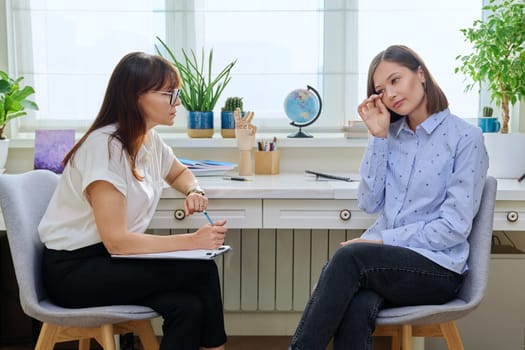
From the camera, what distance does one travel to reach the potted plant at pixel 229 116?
2469 mm

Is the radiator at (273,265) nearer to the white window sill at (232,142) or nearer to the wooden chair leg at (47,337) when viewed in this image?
the white window sill at (232,142)

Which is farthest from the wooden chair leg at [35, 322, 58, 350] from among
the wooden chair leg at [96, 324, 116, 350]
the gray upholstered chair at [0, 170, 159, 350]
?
the wooden chair leg at [96, 324, 116, 350]

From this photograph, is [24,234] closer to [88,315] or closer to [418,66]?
[88,315]

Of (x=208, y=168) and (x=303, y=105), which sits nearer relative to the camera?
(x=208, y=168)

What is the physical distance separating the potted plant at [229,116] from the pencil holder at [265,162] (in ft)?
0.57

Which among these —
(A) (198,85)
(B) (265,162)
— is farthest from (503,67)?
(A) (198,85)

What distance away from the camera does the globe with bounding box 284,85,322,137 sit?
243 cm

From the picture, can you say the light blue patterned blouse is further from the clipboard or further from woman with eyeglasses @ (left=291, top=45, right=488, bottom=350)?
the clipboard

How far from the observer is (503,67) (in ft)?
7.23

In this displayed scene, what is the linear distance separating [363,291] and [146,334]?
24.3 inches

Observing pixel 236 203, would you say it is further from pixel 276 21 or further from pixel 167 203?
pixel 276 21

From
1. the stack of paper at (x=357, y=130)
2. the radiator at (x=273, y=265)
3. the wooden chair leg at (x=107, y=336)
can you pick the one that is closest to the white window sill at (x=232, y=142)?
the stack of paper at (x=357, y=130)

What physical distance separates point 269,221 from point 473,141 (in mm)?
672

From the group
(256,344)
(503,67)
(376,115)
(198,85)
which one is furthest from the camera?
(256,344)
